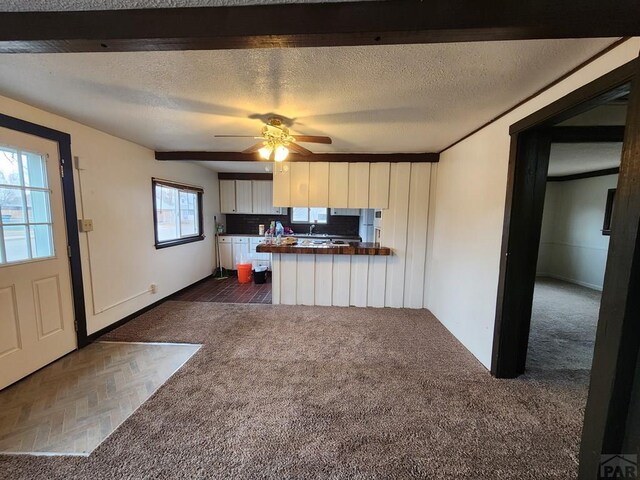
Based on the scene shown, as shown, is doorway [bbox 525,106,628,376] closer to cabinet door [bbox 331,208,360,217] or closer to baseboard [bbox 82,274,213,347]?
cabinet door [bbox 331,208,360,217]

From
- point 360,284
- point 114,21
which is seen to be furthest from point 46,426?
point 360,284

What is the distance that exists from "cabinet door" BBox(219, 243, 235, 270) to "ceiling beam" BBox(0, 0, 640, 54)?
4.68m

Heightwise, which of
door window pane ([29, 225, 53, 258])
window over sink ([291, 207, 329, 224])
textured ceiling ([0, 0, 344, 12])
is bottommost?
door window pane ([29, 225, 53, 258])

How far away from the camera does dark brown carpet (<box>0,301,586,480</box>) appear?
4.66 feet

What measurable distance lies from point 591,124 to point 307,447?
3.33 metres

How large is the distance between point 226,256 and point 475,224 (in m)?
4.83

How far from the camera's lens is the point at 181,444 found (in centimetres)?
155

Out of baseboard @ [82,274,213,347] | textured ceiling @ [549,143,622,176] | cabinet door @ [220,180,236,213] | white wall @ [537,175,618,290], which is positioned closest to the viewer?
baseboard @ [82,274,213,347]

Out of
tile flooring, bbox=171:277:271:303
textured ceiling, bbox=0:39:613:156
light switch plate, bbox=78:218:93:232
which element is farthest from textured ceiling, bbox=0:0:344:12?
tile flooring, bbox=171:277:271:303

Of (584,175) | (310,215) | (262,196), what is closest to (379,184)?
(310,215)

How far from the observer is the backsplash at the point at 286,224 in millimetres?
6312

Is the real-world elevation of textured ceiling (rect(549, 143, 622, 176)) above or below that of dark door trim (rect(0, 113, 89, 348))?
above

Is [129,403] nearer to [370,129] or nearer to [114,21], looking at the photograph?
[114,21]

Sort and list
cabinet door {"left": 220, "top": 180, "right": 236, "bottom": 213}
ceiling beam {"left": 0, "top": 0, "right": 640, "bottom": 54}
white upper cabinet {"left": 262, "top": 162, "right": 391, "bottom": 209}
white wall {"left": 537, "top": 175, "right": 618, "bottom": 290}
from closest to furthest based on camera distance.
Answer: ceiling beam {"left": 0, "top": 0, "right": 640, "bottom": 54}, white upper cabinet {"left": 262, "top": 162, "right": 391, "bottom": 209}, white wall {"left": 537, "top": 175, "right": 618, "bottom": 290}, cabinet door {"left": 220, "top": 180, "right": 236, "bottom": 213}
